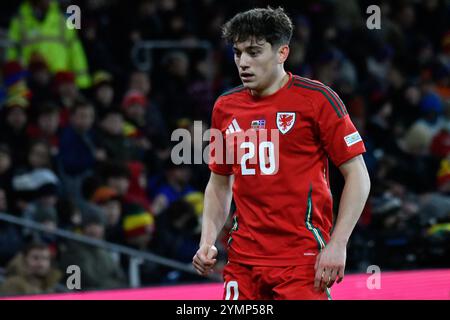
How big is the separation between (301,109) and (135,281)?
418cm

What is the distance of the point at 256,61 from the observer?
4.02 m

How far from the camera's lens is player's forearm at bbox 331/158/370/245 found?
3.90 m

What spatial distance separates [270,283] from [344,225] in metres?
0.39

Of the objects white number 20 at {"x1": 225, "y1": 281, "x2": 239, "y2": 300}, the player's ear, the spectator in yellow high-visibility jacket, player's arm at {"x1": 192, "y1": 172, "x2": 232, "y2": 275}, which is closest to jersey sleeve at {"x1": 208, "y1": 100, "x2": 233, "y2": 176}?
player's arm at {"x1": 192, "y1": 172, "x2": 232, "y2": 275}

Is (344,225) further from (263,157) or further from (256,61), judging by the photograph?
(256,61)

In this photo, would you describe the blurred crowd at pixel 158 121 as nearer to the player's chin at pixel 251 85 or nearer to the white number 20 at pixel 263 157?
the white number 20 at pixel 263 157

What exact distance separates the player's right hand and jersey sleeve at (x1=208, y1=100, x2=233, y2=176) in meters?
0.37

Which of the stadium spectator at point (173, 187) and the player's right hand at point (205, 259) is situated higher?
the stadium spectator at point (173, 187)

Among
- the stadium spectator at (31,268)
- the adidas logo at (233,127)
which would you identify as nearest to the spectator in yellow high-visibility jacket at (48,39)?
the stadium spectator at (31,268)

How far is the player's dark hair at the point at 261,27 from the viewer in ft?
13.2

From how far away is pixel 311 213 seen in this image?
13.3 ft

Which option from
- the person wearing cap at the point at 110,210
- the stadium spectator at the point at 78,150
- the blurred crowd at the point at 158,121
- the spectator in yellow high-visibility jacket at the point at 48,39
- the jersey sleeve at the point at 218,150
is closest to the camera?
the jersey sleeve at the point at 218,150

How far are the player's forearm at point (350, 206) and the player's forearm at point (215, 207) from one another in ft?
2.01
